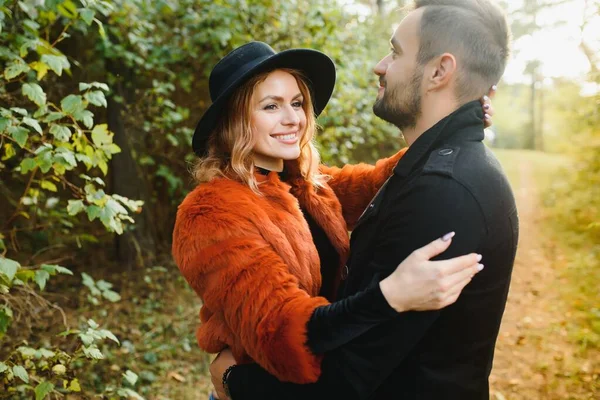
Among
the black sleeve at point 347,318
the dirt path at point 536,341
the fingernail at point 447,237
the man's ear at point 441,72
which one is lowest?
the dirt path at point 536,341

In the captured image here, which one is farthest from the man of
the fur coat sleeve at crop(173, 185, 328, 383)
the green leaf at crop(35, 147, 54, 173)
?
the green leaf at crop(35, 147, 54, 173)

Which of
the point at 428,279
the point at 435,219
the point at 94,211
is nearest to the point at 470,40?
the point at 435,219

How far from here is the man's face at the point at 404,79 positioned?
2109 mm

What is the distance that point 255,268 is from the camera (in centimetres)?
197

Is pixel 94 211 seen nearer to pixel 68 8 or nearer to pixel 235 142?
pixel 235 142

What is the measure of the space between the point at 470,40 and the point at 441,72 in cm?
17

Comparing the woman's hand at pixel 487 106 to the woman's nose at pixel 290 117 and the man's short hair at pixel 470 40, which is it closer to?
the man's short hair at pixel 470 40

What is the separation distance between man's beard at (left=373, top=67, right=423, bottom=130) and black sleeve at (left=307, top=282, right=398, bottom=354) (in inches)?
30.5

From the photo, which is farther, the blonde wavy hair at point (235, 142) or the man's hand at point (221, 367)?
the blonde wavy hair at point (235, 142)

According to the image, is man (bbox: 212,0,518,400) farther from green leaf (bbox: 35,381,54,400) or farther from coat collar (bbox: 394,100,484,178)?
green leaf (bbox: 35,381,54,400)

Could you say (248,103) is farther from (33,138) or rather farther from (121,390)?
(121,390)

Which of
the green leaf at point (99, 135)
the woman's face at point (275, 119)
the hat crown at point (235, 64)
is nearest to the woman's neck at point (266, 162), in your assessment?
the woman's face at point (275, 119)

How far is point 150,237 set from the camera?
6113 mm

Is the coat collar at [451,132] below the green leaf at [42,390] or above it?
above
